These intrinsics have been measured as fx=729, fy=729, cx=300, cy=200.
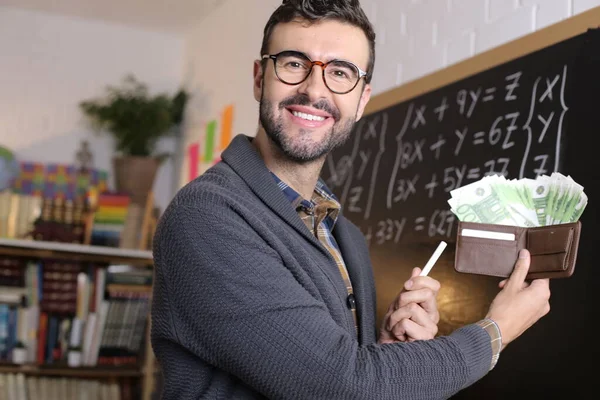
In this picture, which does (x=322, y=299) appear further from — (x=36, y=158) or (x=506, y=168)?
(x=36, y=158)

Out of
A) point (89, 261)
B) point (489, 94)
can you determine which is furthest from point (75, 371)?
point (489, 94)

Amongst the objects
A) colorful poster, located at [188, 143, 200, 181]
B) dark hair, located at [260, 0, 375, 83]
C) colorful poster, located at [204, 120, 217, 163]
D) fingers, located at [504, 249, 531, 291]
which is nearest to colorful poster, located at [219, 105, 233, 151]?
colorful poster, located at [204, 120, 217, 163]

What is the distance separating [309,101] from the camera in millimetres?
1394

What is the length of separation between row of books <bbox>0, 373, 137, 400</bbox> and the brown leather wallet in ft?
10.1

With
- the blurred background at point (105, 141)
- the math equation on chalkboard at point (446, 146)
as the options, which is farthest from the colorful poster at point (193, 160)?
the math equation on chalkboard at point (446, 146)

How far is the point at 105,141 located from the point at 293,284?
13.6ft

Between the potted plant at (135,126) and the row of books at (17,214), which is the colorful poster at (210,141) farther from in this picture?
the row of books at (17,214)

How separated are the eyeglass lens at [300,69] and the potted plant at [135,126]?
11.1ft

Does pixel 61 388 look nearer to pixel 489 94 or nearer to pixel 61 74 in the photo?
pixel 61 74

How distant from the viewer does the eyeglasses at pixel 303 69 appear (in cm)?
141

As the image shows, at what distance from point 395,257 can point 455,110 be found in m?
0.54

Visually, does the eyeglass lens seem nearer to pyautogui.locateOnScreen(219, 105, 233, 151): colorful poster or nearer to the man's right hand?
the man's right hand

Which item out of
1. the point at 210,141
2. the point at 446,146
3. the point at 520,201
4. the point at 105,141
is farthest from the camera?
the point at 105,141

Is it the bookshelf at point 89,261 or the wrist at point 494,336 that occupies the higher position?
the wrist at point 494,336
